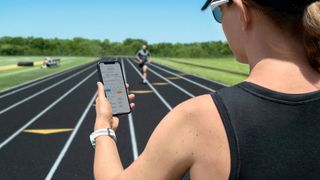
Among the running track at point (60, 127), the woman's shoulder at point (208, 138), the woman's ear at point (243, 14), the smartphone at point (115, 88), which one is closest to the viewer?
the woman's shoulder at point (208, 138)

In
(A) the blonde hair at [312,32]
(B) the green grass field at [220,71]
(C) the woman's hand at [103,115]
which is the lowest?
(B) the green grass field at [220,71]

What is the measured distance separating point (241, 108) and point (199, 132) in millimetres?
133

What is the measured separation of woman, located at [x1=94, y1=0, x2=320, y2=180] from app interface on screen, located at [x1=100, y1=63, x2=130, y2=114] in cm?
124

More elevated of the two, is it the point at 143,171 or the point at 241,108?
the point at 241,108

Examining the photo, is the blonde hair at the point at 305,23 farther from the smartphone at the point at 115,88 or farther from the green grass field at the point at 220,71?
the green grass field at the point at 220,71

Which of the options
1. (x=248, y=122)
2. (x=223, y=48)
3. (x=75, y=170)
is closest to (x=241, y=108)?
(x=248, y=122)

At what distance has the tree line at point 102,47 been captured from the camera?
463 feet

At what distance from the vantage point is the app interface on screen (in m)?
2.85

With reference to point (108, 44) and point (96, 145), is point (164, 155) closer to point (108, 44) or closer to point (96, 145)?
point (96, 145)

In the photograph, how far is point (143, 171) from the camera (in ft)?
5.10

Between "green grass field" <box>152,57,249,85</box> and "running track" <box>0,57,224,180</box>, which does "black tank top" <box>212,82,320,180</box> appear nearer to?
"running track" <box>0,57,224,180</box>

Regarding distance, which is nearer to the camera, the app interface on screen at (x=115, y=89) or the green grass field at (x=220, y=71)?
the app interface on screen at (x=115, y=89)

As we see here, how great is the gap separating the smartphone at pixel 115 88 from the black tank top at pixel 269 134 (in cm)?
130

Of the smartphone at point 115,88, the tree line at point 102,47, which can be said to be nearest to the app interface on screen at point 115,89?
the smartphone at point 115,88
